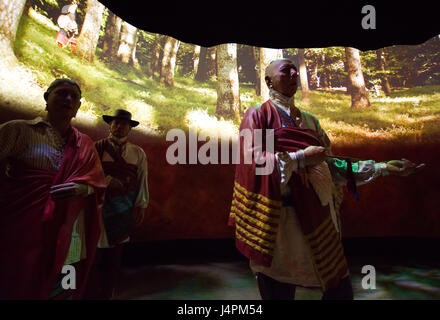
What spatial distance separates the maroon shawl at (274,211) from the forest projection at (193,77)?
2909 millimetres

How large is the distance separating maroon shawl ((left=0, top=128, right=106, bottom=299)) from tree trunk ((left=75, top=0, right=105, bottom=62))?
3.04 metres

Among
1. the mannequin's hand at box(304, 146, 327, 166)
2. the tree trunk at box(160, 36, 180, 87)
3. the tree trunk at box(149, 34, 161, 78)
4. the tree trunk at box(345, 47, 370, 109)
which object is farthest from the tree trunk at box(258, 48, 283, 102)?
the mannequin's hand at box(304, 146, 327, 166)

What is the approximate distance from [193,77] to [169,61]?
51cm

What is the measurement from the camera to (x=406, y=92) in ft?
16.5

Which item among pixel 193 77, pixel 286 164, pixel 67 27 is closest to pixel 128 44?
pixel 67 27

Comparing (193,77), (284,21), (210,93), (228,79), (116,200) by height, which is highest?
(193,77)

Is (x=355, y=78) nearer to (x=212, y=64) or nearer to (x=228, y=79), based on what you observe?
(x=228, y=79)

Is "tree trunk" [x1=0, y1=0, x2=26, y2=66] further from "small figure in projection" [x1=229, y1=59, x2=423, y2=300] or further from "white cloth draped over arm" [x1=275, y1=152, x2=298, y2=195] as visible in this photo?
Result: "white cloth draped over arm" [x1=275, y1=152, x2=298, y2=195]

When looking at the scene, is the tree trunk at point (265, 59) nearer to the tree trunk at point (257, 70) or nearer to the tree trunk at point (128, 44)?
the tree trunk at point (257, 70)

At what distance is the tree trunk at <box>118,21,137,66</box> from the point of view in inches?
171

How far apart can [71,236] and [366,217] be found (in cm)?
446

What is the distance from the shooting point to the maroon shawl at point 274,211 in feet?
4.35

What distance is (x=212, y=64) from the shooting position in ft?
16.5
